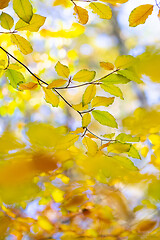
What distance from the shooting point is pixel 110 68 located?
1.61ft

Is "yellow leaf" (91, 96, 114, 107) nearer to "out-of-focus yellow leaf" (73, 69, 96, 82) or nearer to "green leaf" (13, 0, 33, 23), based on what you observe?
"out-of-focus yellow leaf" (73, 69, 96, 82)

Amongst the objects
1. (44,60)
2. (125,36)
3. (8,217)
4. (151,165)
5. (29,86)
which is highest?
(125,36)

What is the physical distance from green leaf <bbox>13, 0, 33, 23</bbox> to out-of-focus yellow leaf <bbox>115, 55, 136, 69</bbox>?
208mm

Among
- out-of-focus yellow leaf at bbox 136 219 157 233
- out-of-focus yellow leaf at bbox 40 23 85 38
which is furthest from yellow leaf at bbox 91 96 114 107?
out-of-focus yellow leaf at bbox 40 23 85 38

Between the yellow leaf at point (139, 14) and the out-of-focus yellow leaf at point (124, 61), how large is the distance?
0.08m

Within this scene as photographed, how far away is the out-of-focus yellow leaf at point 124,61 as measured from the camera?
468 mm

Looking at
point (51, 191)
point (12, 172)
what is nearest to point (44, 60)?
point (51, 191)

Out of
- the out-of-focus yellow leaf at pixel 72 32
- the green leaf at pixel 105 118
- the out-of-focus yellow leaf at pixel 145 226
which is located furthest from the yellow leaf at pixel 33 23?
the out-of-focus yellow leaf at pixel 72 32

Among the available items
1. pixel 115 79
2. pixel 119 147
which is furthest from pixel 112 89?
pixel 119 147

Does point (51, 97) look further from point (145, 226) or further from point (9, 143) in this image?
point (145, 226)

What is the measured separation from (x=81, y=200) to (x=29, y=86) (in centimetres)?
62

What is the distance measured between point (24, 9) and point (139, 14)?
0.25 m

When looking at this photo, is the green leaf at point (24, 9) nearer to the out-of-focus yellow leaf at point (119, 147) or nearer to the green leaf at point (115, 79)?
the green leaf at point (115, 79)

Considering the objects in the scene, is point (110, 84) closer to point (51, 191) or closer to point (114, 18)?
point (51, 191)
